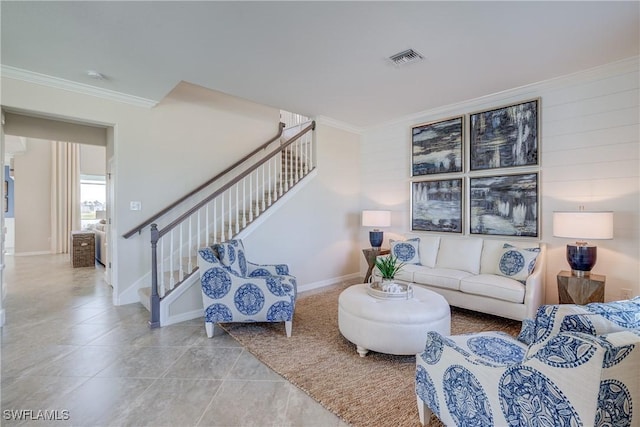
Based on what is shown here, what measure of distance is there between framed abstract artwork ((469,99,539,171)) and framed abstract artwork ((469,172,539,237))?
21 cm

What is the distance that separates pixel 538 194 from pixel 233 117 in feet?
15.2

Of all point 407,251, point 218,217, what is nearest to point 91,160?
point 218,217

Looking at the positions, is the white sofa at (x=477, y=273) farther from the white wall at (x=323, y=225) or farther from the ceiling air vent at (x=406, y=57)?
the ceiling air vent at (x=406, y=57)

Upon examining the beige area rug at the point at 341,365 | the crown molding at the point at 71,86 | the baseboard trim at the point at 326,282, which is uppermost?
the crown molding at the point at 71,86

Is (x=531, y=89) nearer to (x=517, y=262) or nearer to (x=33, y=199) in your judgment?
(x=517, y=262)

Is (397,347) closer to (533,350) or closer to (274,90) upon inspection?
(533,350)

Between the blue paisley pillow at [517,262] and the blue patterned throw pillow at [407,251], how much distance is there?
1.03 meters

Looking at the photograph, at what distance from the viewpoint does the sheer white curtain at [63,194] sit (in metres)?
7.73

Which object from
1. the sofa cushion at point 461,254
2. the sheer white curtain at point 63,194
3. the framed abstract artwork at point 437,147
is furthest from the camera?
the sheer white curtain at point 63,194

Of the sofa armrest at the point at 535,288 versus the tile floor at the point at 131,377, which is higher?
the sofa armrest at the point at 535,288

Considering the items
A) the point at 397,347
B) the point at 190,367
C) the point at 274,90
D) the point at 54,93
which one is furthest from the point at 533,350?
the point at 54,93

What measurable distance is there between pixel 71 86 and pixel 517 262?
5527 mm

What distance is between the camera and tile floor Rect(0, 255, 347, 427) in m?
1.77

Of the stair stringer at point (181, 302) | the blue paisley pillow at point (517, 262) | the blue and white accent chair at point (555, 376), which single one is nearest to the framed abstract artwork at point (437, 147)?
the blue paisley pillow at point (517, 262)
